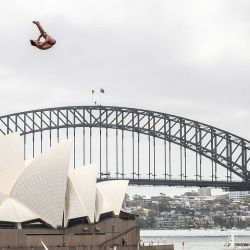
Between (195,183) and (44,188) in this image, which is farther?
(195,183)

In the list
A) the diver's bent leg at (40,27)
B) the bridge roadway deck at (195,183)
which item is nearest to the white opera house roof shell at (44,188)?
the diver's bent leg at (40,27)

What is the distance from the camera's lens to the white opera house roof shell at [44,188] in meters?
61.7

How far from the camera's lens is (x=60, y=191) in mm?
63312

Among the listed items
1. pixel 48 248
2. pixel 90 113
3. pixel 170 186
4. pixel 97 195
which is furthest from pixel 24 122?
pixel 48 248

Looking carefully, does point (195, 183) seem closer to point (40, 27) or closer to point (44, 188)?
point (44, 188)

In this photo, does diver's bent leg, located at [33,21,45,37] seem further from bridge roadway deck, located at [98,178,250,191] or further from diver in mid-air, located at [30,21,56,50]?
bridge roadway deck, located at [98,178,250,191]

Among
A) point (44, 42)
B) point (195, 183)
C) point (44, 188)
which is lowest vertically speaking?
point (44, 188)

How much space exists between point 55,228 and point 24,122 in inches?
2455

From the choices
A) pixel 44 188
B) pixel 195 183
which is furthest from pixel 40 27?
pixel 195 183

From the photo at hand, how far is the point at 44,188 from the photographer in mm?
62844

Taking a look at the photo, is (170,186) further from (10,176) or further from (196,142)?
(10,176)

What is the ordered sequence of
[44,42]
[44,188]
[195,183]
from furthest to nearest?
1. [195,183]
2. [44,188]
3. [44,42]

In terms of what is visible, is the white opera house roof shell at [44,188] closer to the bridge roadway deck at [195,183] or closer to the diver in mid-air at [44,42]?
the diver in mid-air at [44,42]

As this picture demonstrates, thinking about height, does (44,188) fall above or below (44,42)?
below
